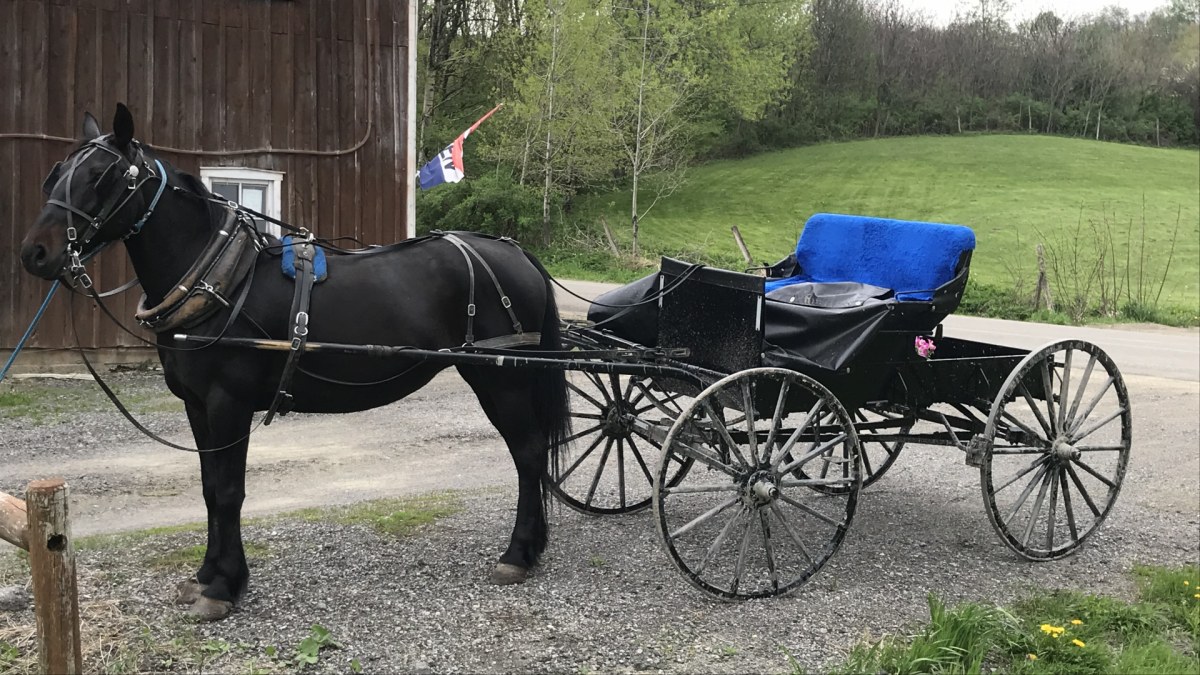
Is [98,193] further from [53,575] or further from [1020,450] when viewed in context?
[1020,450]

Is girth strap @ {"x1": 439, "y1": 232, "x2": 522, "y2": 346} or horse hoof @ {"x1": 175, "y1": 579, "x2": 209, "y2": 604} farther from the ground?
girth strap @ {"x1": 439, "y1": 232, "x2": 522, "y2": 346}

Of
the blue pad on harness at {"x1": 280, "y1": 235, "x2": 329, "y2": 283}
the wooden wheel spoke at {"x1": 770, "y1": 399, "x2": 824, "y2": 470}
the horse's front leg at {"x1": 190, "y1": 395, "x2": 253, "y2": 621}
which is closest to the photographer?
the horse's front leg at {"x1": 190, "y1": 395, "x2": 253, "y2": 621}

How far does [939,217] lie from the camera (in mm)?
35781

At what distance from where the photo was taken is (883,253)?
19.2 feet

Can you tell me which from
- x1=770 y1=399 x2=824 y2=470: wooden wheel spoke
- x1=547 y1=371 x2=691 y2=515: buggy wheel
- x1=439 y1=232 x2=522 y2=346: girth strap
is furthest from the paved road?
x1=439 y1=232 x2=522 y2=346: girth strap

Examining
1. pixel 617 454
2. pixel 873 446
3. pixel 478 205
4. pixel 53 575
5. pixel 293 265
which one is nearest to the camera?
pixel 53 575

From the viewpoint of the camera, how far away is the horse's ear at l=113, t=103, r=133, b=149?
12.9 feet

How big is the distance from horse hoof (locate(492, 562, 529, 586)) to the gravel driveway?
0.06 m

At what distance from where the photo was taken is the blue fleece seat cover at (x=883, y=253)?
549cm

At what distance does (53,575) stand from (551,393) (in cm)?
260

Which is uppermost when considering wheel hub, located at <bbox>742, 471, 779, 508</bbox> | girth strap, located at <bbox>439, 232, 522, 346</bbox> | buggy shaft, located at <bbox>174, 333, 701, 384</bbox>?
girth strap, located at <bbox>439, 232, 522, 346</bbox>

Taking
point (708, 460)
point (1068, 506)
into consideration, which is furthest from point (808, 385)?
point (1068, 506)

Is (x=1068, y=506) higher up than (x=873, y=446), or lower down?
higher up

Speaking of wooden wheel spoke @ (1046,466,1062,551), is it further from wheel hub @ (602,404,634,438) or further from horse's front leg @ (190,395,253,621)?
horse's front leg @ (190,395,253,621)
